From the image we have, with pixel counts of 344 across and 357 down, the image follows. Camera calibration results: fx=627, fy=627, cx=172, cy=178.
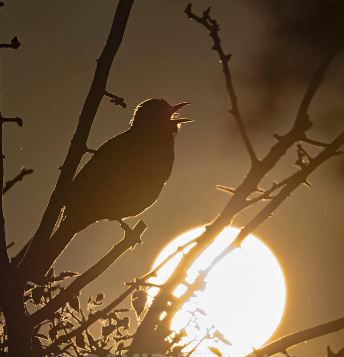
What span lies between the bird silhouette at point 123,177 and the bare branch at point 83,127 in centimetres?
212

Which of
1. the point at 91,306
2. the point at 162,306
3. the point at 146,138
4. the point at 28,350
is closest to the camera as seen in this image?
the point at 162,306

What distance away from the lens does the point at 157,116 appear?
7480 millimetres

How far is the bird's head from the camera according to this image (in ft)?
23.6

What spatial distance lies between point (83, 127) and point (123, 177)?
2.75m

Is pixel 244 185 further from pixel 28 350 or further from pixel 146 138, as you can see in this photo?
pixel 146 138

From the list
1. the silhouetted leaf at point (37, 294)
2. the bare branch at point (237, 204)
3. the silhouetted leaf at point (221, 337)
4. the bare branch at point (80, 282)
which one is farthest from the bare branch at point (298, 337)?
the silhouetted leaf at point (37, 294)

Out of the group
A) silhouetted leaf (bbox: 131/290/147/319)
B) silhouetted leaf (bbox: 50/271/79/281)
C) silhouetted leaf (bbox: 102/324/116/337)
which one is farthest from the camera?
silhouetted leaf (bbox: 102/324/116/337)

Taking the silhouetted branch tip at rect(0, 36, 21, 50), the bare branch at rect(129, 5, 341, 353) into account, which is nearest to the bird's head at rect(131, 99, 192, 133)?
the silhouetted branch tip at rect(0, 36, 21, 50)

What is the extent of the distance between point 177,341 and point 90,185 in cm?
220

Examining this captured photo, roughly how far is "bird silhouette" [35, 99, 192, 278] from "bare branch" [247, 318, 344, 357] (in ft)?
10.2

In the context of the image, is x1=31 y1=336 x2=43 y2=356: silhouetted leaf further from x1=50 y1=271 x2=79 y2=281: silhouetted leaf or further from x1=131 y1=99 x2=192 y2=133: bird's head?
x1=131 y1=99 x2=192 y2=133: bird's head

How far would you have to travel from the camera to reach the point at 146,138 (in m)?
6.80

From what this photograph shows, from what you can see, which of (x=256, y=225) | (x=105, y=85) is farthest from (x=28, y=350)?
(x=256, y=225)

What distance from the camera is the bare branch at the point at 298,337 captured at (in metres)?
2.25
